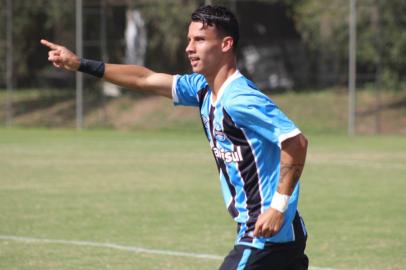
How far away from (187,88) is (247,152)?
0.79 metres

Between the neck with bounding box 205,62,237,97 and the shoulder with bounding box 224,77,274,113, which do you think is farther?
the neck with bounding box 205,62,237,97

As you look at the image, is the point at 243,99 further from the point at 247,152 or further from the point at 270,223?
the point at 270,223

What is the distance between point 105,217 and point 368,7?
21446mm

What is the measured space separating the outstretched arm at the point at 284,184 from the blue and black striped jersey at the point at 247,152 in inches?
3.3

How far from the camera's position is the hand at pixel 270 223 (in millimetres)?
4984

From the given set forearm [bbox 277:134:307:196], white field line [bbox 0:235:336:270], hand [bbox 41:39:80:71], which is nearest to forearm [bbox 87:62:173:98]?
hand [bbox 41:39:80:71]

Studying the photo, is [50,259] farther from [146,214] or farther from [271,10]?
[271,10]

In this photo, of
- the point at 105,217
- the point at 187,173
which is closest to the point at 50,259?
the point at 105,217

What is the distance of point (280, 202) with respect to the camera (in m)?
5.00

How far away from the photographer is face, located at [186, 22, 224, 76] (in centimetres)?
524

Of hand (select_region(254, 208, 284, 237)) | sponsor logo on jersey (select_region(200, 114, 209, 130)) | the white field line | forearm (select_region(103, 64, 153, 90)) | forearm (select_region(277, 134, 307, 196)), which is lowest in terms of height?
the white field line

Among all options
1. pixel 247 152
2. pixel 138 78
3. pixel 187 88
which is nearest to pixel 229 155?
pixel 247 152

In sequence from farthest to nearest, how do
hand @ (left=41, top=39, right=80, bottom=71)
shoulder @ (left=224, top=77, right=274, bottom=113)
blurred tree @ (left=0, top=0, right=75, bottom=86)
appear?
blurred tree @ (left=0, top=0, right=75, bottom=86) → hand @ (left=41, top=39, right=80, bottom=71) → shoulder @ (left=224, top=77, right=274, bottom=113)

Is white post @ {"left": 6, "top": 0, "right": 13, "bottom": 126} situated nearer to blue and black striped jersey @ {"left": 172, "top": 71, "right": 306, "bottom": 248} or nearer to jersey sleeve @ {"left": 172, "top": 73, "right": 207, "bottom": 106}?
jersey sleeve @ {"left": 172, "top": 73, "right": 207, "bottom": 106}
